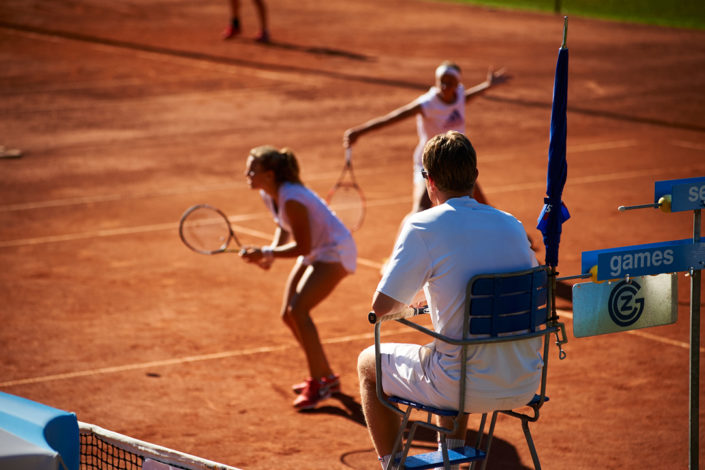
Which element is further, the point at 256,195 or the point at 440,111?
the point at 256,195

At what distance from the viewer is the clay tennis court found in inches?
284

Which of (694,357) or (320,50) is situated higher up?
(320,50)

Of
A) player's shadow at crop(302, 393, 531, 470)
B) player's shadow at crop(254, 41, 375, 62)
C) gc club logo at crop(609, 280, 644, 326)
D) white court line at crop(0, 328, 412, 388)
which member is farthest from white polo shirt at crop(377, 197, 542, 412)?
player's shadow at crop(254, 41, 375, 62)

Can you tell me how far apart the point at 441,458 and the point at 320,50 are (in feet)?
68.4

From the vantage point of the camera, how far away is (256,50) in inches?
978

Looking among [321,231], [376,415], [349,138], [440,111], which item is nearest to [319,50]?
[440,111]

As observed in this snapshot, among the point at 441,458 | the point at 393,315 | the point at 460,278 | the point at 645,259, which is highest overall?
the point at 645,259

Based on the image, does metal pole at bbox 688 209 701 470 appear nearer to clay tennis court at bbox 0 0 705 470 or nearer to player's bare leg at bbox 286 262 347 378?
clay tennis court at bbox 0 0 705 470

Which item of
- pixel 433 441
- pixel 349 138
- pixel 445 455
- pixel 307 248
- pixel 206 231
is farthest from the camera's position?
pixel 349 138

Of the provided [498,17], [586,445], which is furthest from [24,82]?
[586,445]

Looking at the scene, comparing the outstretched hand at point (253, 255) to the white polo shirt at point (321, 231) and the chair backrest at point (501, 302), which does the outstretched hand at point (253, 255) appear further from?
the chair backrest at point (501, 302)

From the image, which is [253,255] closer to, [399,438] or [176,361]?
[176,361]

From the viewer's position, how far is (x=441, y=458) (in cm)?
484

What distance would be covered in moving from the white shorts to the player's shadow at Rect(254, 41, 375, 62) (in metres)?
19.3
